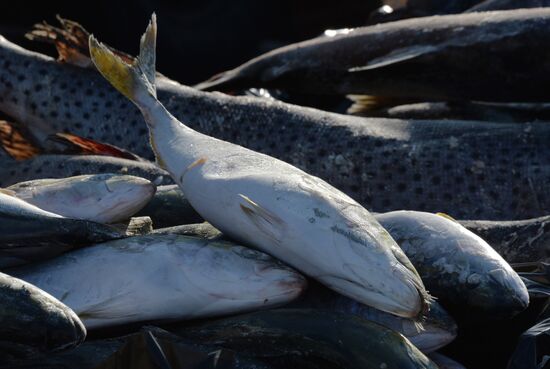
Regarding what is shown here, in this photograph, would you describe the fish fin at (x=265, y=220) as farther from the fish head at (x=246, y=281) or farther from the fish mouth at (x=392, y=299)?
the fish mouth at (x=392, y=299)

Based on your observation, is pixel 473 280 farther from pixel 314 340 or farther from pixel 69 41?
pixel 69 41

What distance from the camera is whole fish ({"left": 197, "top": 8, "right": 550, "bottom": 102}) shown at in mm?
4957

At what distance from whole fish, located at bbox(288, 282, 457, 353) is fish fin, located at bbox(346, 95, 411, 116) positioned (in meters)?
2.69

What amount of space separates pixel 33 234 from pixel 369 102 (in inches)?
116

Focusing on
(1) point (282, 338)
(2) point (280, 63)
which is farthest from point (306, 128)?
(1) point (282, 338)

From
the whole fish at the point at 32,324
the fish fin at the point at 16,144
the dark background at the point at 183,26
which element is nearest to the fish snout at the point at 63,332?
the whole fish at the point at 32,324

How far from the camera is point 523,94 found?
494cm

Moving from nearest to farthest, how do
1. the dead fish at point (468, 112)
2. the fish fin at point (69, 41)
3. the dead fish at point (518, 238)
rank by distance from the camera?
the dead fish at point (518, 238), the fish fin at point (69, 41), the dead fish at point (468, 112)

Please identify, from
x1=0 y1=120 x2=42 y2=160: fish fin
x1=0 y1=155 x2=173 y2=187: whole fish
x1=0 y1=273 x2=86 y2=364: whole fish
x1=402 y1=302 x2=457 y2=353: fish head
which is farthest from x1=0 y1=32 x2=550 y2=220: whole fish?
x1=0 y1=273 x2=86 y2=364: whole fish

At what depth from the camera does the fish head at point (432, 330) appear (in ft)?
8.32

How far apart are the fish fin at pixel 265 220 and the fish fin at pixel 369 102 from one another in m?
2.74

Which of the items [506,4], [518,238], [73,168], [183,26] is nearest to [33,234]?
[518,238]

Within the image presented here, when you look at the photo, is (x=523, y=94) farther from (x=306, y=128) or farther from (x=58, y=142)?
(x=58, y=142)

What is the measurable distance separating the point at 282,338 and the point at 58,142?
6.71ft
